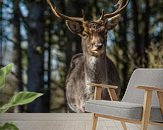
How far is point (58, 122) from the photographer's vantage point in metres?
4.43

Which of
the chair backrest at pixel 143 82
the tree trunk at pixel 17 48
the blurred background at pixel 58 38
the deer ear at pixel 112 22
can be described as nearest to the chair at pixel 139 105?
the chair backrest at pixel 143 82

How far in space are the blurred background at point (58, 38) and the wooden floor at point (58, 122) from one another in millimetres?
2688

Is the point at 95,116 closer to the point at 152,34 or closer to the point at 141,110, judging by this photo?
the point at 141,110

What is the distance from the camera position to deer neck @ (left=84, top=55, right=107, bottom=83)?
4.66m

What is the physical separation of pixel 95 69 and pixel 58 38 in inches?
156

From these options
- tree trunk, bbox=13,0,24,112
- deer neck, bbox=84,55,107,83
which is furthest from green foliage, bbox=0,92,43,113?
tree trunk, bbox=13,0,24,112

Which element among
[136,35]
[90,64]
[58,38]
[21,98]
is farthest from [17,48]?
[21,98]

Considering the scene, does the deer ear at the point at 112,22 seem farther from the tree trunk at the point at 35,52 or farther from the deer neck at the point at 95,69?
the tree trunk at the point at 35,52

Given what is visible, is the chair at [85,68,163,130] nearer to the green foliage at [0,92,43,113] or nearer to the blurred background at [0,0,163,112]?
the green foliage at [0,92,43,113]

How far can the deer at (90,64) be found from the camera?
4547 mm

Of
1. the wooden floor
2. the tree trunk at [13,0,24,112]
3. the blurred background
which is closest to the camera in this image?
the wooden floor

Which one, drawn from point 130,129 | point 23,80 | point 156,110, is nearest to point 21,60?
point 23,80

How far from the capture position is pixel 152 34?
8570 mm

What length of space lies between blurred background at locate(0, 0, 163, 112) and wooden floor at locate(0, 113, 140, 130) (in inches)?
106
